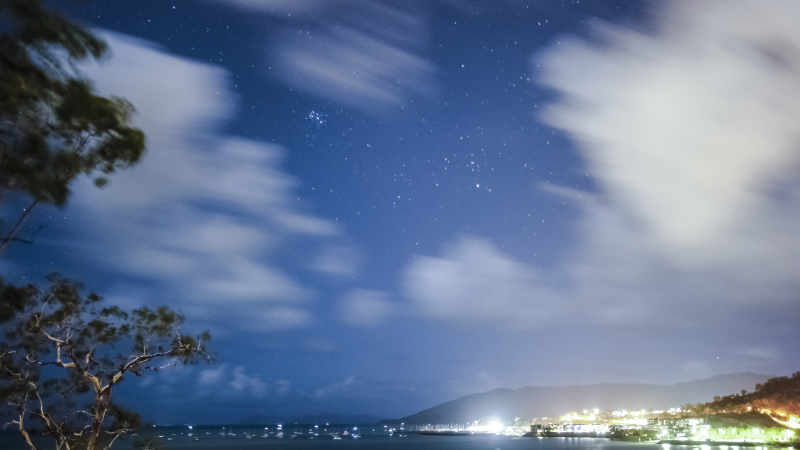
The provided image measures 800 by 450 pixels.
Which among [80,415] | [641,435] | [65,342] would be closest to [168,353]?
[65,342]

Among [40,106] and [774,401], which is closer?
[40,106]

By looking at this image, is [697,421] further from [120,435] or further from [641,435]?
[120,435]

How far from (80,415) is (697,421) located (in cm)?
16145

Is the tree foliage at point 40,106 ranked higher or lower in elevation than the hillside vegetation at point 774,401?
higher

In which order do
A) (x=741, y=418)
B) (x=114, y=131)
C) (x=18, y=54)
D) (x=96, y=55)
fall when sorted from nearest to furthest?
(x=18, y=54) < (x=96, y=55) < (x=114, y=131) < (x=741, y=418)

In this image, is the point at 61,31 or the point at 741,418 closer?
the point at 61,31

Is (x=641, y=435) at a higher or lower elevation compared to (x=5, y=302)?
lower

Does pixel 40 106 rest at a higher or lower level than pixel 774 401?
higher

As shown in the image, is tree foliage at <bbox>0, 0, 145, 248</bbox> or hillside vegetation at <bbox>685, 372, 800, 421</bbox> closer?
tree foliage at <bbox>0, 0, 145, 248</bbox>

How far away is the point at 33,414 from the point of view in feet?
52.9

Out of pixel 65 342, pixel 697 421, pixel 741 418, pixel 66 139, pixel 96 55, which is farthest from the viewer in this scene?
pixel 697 421

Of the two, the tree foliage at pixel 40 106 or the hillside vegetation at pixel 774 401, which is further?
the hillside vegetation at pixel 774 401

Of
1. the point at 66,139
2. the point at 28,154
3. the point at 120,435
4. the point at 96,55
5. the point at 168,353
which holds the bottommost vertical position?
the point at 120,435

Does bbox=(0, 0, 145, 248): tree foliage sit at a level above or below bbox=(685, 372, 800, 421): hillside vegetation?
above
